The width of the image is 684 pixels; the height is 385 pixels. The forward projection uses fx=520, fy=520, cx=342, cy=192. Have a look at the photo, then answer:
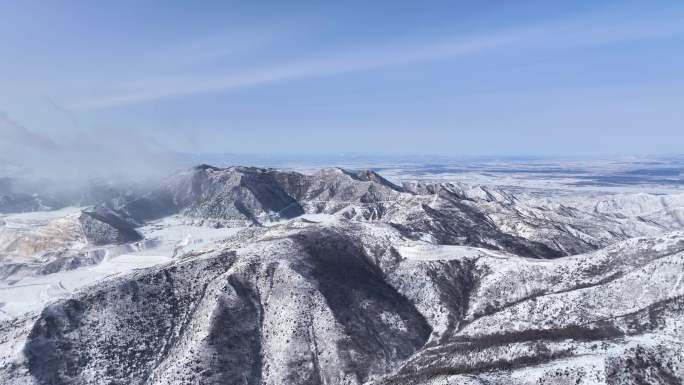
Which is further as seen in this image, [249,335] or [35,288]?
[35,288]

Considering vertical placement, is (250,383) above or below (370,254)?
below

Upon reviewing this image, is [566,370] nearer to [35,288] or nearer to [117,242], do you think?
[35,288]

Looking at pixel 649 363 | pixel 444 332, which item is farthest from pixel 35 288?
pixel 649 363

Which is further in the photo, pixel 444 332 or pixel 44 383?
pixel 444 332

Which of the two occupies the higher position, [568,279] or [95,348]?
[568,279]

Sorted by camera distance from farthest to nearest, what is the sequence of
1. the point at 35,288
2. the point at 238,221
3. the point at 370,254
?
1. the point at 238,221
2. the point at 35,288
3. the point at 370,254

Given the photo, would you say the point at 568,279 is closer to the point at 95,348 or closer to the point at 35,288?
the point at 95,348

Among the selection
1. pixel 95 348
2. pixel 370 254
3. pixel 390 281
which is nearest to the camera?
pixel 95 348

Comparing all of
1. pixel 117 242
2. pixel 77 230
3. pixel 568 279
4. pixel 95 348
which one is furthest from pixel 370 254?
pixel 77 230

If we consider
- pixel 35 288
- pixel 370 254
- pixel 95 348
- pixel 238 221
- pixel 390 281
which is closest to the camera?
pixel 95 348
